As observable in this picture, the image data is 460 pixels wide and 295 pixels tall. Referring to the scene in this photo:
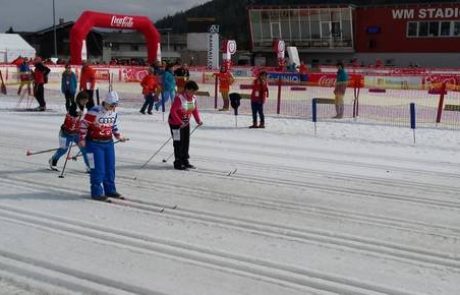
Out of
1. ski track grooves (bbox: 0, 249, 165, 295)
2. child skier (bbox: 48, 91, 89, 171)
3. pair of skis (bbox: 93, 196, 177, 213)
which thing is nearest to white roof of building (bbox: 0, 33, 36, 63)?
child skier (bbox: 48, 91, 89, 171)

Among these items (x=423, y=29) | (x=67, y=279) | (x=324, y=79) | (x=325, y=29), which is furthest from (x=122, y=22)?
(x=423, y=29)

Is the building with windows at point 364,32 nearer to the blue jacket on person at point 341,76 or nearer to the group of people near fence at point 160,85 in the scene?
the blue jacket on person at point 341,76

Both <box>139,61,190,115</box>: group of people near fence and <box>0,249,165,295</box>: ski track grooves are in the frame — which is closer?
<box>0,249,165,295</box>: ski track grooves

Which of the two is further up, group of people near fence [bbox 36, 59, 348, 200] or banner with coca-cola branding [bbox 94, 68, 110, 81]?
banner with coca-cola branding [bbox 94, 68, 110, 81]

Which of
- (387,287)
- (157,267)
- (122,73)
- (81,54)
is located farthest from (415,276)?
(122,73)

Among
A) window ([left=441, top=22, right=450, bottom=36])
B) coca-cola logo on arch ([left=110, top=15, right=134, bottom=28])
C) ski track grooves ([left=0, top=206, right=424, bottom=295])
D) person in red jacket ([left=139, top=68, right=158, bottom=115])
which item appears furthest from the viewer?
window ([left=441, top=22, right=450, bottom=36])

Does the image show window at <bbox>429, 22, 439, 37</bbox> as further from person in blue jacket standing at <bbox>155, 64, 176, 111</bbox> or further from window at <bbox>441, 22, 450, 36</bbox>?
person in blue jacket standing at <bbox>155, 64, 176, 111</bbox>

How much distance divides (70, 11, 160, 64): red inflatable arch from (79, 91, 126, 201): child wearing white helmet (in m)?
25.3

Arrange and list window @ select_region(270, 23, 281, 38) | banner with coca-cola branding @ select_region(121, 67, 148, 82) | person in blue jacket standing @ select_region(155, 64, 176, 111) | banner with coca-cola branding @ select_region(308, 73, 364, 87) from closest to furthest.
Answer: person in blue jacket standing @ select_region(155, 64, 176, 111), banner with coca-cola branding @ select_region(308, 73, 364, 87), banner with coca-cola branding @ select_region(121, 67, 148, 82), window @ select_region(270, 23, 281, 38)

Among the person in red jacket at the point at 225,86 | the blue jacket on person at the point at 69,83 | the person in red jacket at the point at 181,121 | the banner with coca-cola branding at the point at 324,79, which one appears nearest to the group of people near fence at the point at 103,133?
the person in red jacket at the point at 181,121

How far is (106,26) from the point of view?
35938mm

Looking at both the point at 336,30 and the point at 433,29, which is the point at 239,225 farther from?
the point at 336,30

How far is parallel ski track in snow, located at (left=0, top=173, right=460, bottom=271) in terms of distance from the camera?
5809mm

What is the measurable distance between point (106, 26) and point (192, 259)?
32015mm
